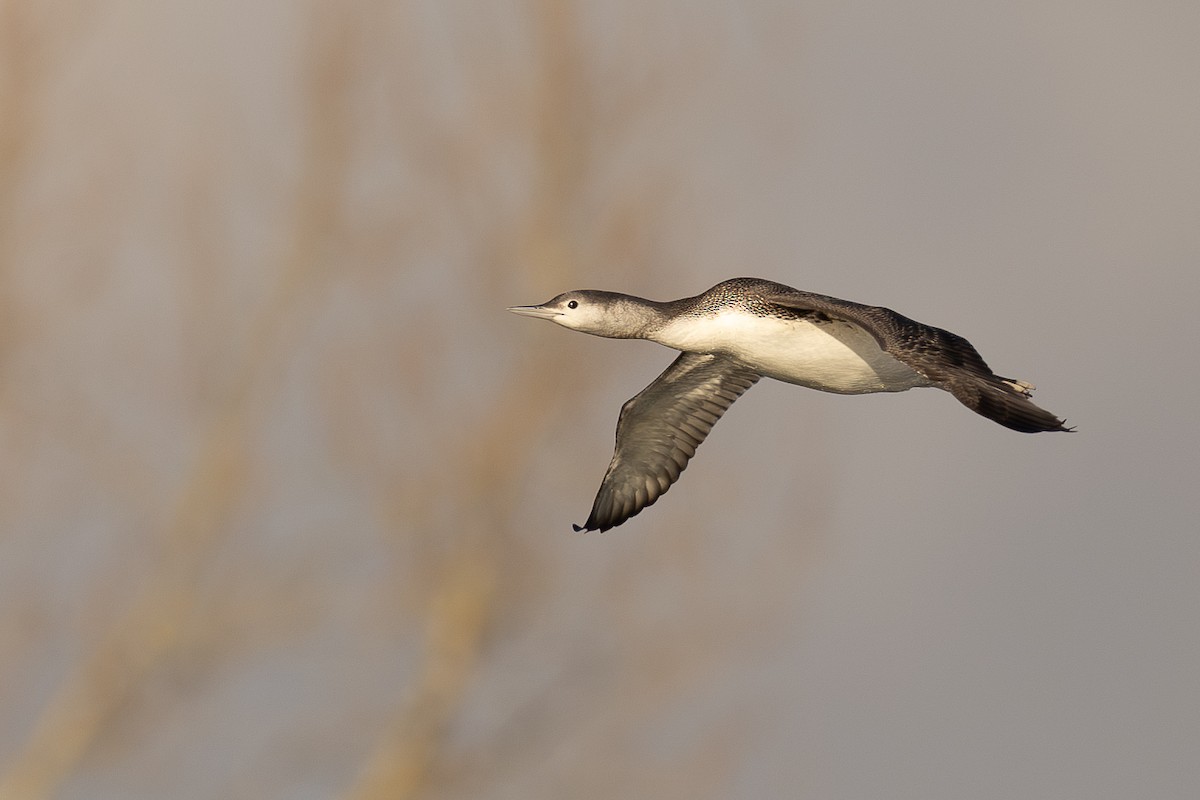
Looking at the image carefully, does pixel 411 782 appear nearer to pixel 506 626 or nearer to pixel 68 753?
pixel 506 626

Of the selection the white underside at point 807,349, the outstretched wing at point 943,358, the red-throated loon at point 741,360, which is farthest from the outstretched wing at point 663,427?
the outstretched wing at point 943,358

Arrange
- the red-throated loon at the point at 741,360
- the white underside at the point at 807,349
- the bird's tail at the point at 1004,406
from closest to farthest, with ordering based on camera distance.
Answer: the bird's tail at the point at 1004,406, the red-throated loon at the point at 741,360, the white underside at the point at 807,349

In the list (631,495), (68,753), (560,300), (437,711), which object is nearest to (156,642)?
(68,753)

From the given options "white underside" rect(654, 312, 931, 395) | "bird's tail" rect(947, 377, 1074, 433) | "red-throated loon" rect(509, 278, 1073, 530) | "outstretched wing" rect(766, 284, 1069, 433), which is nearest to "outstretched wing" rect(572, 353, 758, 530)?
"red-throated loon" rect(509, 278, 1073, 530)

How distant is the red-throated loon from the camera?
29.3ft

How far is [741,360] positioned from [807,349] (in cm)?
44

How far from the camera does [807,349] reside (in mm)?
10422

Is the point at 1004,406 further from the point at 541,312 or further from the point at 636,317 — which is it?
the point at 541,312

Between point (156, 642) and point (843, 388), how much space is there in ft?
Answer: 32.6

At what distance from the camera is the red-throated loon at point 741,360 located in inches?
352

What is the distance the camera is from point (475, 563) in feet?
60.8

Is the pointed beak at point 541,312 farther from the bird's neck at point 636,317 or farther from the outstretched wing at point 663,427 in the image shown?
the outstretched wing at point 663,427

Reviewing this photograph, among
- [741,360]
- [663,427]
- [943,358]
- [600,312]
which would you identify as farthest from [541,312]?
[943,358]

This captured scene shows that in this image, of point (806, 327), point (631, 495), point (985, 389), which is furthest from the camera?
point (631, 495)
